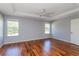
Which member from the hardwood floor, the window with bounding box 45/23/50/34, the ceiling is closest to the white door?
the hardwood floor

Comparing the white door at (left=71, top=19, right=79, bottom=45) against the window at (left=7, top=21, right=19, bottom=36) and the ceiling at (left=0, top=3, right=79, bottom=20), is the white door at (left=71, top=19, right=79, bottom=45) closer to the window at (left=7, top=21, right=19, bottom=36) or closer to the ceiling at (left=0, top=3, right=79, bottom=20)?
the ceiling at (left=0, top=3, right=79, bottom=20)

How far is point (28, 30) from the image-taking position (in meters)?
6.42

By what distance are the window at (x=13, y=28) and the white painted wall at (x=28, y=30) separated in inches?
9.6

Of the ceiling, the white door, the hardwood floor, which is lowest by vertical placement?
the hardwood floor

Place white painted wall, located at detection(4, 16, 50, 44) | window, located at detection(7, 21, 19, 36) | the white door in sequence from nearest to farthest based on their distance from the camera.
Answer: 1. the white door
2. window, located at detection(7, 21, 19, 36)
3. white painted wall, located at detection(4, 16, 50, 44)

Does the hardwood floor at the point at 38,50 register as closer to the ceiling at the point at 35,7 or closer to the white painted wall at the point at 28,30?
the white painted wall at the point at 28,30

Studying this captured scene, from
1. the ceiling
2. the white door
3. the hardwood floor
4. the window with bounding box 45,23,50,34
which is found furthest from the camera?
the window with bounding box 45,23,50,34

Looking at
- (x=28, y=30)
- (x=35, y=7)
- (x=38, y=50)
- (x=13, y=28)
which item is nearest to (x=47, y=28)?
(x=28, y=30)

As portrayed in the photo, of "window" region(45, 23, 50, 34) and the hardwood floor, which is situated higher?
"window" region(45, 23, 50, 34)

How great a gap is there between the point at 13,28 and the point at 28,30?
4.55ft

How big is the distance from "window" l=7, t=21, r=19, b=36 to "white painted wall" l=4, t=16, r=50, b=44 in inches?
9.6

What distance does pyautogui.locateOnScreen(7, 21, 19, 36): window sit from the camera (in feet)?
17.3

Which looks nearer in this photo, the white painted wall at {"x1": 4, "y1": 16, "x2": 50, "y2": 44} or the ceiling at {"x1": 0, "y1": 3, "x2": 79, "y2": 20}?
the ceiling at {"x1": 0, "y1": 3, "x2": 79, "y2": 20}

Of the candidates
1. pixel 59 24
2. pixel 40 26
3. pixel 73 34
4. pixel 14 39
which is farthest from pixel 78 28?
pixel 14 39
